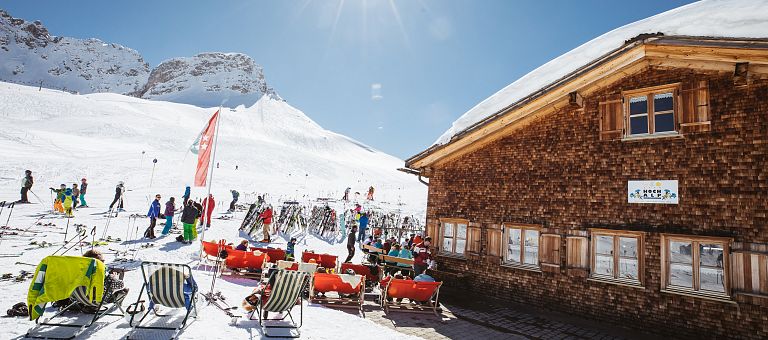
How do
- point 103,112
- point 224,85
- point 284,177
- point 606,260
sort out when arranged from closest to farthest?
point 606,260, point 284,177, point 103,112, point 224,85

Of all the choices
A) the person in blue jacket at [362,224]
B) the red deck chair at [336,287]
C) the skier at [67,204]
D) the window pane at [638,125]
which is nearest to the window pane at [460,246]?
the red deck chair at [336,287]

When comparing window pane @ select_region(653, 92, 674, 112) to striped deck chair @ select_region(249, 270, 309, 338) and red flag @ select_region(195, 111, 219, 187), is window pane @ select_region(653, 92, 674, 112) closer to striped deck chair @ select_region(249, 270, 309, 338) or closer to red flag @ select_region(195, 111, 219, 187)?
striped deck chair @ select_region(249, 270, 309, 338)

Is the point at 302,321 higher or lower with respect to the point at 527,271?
lower

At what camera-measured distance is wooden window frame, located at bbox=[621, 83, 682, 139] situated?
330 inches

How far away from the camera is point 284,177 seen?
49.9 m

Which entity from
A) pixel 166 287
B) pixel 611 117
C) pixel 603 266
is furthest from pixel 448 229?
pixel 166 287

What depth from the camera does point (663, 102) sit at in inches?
346

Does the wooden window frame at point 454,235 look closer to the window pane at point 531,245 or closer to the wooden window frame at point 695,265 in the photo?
the window pane at point 531,245

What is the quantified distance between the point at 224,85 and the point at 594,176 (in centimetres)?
19775

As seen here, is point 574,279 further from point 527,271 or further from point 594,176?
point 594,176

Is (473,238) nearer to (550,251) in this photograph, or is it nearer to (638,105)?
(550,251)

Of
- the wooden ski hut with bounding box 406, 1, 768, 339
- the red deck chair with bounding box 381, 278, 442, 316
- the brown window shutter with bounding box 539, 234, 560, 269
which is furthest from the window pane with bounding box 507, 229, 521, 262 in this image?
the red deck chair with bounding box 381, 278, 442, 316

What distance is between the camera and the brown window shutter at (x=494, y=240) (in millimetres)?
10477

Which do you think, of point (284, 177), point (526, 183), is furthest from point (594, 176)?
point (284, 177)
